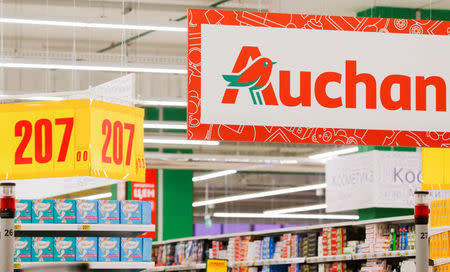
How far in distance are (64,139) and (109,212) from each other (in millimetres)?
1150

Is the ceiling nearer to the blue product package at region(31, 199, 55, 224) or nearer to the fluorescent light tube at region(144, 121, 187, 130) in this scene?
the fluorescent light tube at region(144, 121, 187, 130)

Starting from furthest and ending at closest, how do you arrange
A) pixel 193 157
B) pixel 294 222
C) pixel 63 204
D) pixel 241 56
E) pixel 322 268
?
pixel 294 222
pixel 193 157
pixel 322 268
pixel 63 204
pixel 241 56

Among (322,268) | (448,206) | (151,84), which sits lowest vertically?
(322,268)

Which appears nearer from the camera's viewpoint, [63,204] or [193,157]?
[63,204]

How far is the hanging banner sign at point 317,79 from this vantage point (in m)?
5.90

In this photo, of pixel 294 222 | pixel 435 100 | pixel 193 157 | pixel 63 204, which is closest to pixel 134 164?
pixel 63 204

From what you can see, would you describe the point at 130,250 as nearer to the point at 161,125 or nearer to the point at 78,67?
the point at 78,67

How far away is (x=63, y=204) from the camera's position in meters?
8.50

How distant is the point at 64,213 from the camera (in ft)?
27.9

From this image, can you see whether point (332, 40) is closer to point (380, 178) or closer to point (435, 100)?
point (435, 100)

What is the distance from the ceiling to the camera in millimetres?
12383

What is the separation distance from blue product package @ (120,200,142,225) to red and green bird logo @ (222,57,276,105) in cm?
312

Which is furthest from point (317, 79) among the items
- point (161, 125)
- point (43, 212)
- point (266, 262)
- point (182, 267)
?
point (161, 125)

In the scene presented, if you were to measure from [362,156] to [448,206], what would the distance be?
14.8ft
